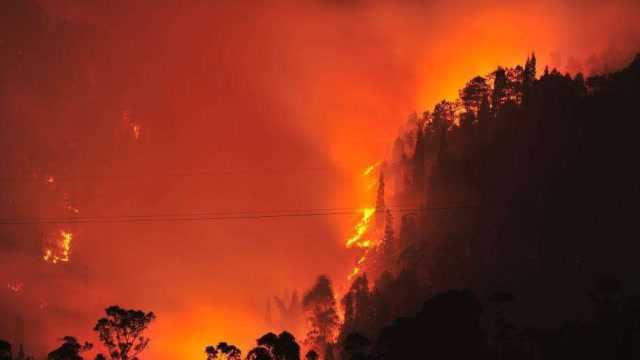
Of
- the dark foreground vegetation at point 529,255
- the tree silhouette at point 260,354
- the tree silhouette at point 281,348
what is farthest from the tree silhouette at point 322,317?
the tree silhouette at point 260,354

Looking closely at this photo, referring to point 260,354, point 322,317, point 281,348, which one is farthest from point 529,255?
point 260,354

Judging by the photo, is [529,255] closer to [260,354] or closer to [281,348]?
[281,348]

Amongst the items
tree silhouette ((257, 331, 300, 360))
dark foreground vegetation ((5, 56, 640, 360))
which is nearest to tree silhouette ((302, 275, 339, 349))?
dark foreground vegetation ((5, 56, 640, 360))

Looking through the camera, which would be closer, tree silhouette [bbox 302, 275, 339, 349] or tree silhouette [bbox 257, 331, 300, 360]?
tree silhouette [bbox 257, 331, 300, 360]

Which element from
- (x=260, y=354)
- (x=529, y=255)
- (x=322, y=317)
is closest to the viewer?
(x=260, y=354)

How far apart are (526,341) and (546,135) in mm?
91274

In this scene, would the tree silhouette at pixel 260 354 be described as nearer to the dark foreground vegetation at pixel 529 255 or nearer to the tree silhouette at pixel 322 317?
the dark foreground vegetation at pixel 529 255

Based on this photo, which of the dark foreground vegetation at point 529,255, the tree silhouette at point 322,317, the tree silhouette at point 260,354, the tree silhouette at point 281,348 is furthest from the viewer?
the tree silhouette at point 322,317

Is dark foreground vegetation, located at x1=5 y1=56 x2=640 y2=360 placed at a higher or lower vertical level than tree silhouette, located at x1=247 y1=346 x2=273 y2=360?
higher

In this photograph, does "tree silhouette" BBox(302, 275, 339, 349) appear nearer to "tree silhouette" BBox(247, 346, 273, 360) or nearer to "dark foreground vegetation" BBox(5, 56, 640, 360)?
"dark foreground vegetation" BBox(5, 56, 640, 360)

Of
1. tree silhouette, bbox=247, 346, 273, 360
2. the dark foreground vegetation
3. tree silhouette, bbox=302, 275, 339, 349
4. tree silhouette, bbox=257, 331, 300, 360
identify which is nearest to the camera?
tree silhouette, bbox=247, 346, 273, 360

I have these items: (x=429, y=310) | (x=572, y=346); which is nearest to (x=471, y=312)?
(x=429, y=310)

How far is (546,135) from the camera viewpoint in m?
190

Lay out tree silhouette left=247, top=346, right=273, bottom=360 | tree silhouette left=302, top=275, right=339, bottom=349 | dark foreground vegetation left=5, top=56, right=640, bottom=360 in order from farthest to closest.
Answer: tree silhouette left=302, top=275, right=339, bottom=349 < dark foreground vegetation left=5, top=56, right=640, bottom=360 < tree silhouette left=247, top=346, right=273, bottom=360
